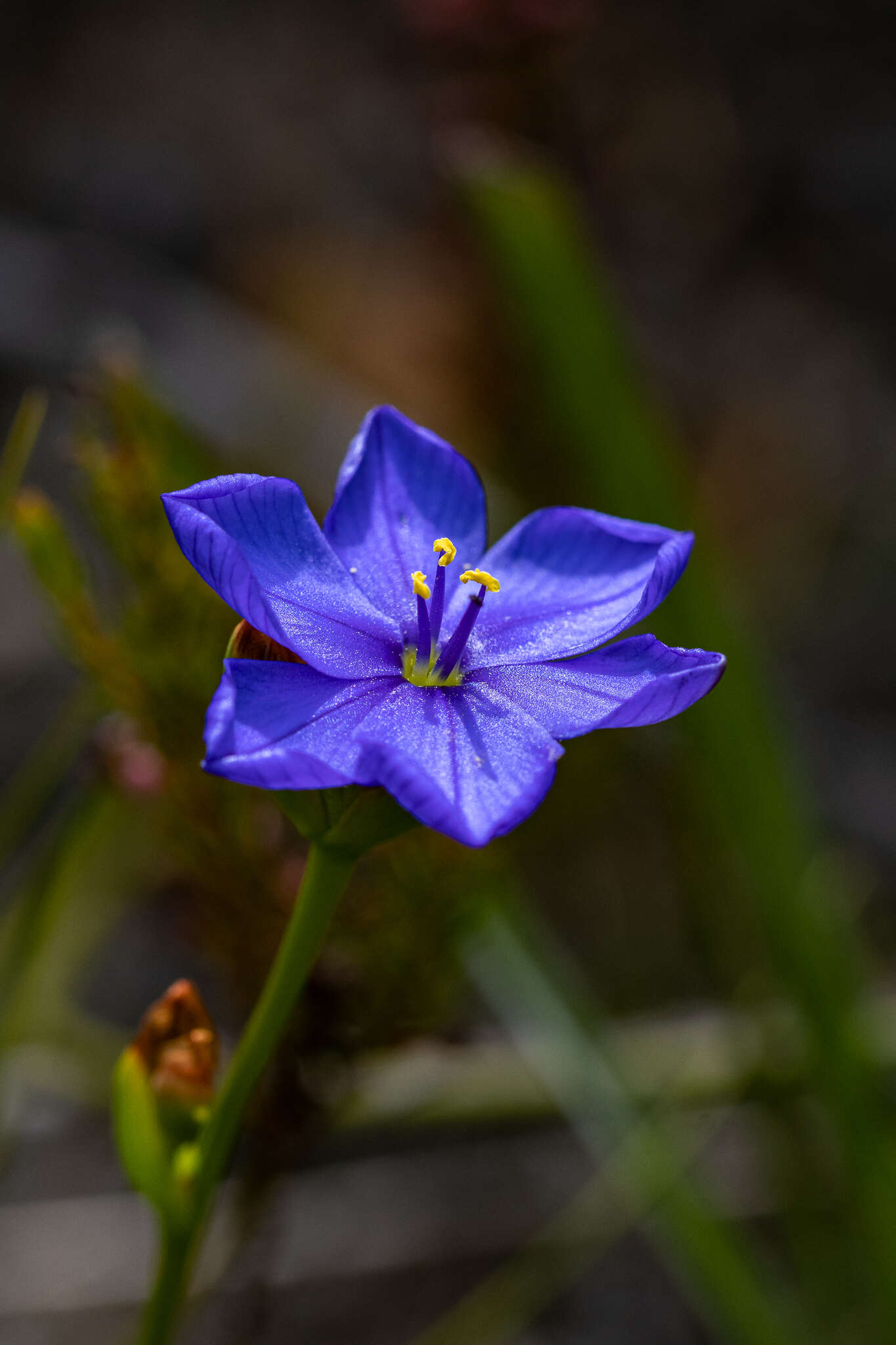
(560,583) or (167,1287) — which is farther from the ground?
(560,583)

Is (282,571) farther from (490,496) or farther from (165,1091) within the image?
(490,496)

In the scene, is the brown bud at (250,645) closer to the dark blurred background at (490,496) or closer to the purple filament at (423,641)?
the purple filament at (423,641)

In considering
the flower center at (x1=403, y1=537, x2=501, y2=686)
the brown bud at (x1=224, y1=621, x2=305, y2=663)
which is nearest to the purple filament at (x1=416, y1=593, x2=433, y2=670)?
the flower center at (x1=403, y1=537, x2=501, y2=686)

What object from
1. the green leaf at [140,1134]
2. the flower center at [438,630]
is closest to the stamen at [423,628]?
the flower center at [438,630]

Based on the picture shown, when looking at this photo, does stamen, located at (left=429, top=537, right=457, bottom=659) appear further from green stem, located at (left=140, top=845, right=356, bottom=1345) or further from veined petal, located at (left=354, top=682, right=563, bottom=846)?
green stem, located at (left=140, top=845, right=356, bottom=1345)

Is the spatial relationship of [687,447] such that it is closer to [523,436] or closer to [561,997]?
[523,436]

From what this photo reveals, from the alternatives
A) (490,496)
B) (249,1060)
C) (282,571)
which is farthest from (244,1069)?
(490,496)
